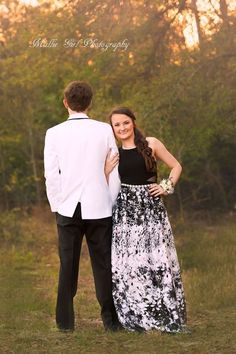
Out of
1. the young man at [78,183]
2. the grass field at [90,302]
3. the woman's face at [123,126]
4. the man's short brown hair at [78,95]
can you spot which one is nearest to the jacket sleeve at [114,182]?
the young man at [78,183]

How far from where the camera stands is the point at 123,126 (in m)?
5.82

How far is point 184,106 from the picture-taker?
39.5 ft

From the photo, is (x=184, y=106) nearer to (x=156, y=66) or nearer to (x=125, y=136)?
(x=156, y=66)

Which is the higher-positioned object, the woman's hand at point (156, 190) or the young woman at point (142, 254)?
the woman's hand at point (156, 190)

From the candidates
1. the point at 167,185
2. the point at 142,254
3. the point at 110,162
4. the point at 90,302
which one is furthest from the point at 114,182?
the point at 90,302

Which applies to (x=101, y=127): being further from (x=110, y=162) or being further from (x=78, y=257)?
(x=78, y=257)

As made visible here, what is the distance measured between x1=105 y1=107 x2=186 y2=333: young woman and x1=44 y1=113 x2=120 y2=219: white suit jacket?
0.56 ft

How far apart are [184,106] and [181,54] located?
1.02 m

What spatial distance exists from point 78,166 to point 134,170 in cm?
47

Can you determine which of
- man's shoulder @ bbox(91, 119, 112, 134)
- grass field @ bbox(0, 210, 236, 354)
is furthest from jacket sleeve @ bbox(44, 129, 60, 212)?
grass field @ bbox(0, 210, 236, 354)

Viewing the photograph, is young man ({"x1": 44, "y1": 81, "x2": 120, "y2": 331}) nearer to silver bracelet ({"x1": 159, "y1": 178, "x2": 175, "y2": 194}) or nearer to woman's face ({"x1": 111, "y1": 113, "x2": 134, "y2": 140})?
woman's face ({"x1": 111, "y1": 113, "x2": 134, "y2": 140})

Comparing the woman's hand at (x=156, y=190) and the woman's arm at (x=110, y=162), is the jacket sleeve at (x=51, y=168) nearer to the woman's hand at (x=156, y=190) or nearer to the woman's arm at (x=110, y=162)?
the woman's arm at (x=110, y=162)

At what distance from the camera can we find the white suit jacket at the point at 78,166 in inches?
221

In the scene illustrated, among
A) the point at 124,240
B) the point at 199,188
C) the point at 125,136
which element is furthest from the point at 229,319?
the point at 199,188
